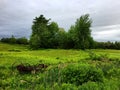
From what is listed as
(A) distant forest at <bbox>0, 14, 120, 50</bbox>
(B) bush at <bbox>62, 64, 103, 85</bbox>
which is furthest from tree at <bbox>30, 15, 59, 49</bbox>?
(B) bush at <bbox>62, 64, 103, 85</bbox>

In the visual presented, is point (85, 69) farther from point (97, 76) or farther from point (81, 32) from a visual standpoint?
point (81, 32)

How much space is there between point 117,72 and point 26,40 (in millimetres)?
75589

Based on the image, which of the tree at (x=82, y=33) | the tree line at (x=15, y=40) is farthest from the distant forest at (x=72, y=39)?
the tree line at (x=15, y=40)

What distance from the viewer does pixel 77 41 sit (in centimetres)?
7012

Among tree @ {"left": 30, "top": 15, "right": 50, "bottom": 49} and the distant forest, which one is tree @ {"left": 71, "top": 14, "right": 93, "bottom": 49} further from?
tree @ {"left": 30, "top": 15, "right": 50, "bottom": 49}

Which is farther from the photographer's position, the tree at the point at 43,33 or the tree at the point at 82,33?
the tree at the point at 43,33

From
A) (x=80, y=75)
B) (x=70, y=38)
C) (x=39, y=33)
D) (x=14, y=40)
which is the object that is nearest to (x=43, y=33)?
(x=39, y=33)

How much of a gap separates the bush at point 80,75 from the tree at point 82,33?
53.7 m

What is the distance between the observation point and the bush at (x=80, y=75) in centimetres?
1503

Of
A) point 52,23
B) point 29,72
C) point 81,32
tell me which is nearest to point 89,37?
point 81,32

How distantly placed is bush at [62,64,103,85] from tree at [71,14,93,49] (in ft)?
176

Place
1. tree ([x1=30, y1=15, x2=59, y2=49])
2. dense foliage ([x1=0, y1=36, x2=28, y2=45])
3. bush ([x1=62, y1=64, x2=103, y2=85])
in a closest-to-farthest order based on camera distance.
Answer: bush ([x1=62, y1=64, x2=103, y2=85]) → tree ([x1=30, y1=15, x2=59, y2=49]) → dense foliage ([x1=0, y1=36, x2=28, y2=45])

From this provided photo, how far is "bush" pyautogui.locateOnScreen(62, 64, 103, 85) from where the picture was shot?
1503cm

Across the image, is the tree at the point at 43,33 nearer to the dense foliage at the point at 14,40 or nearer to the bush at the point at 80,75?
the dense foliage at the point at 14,40
